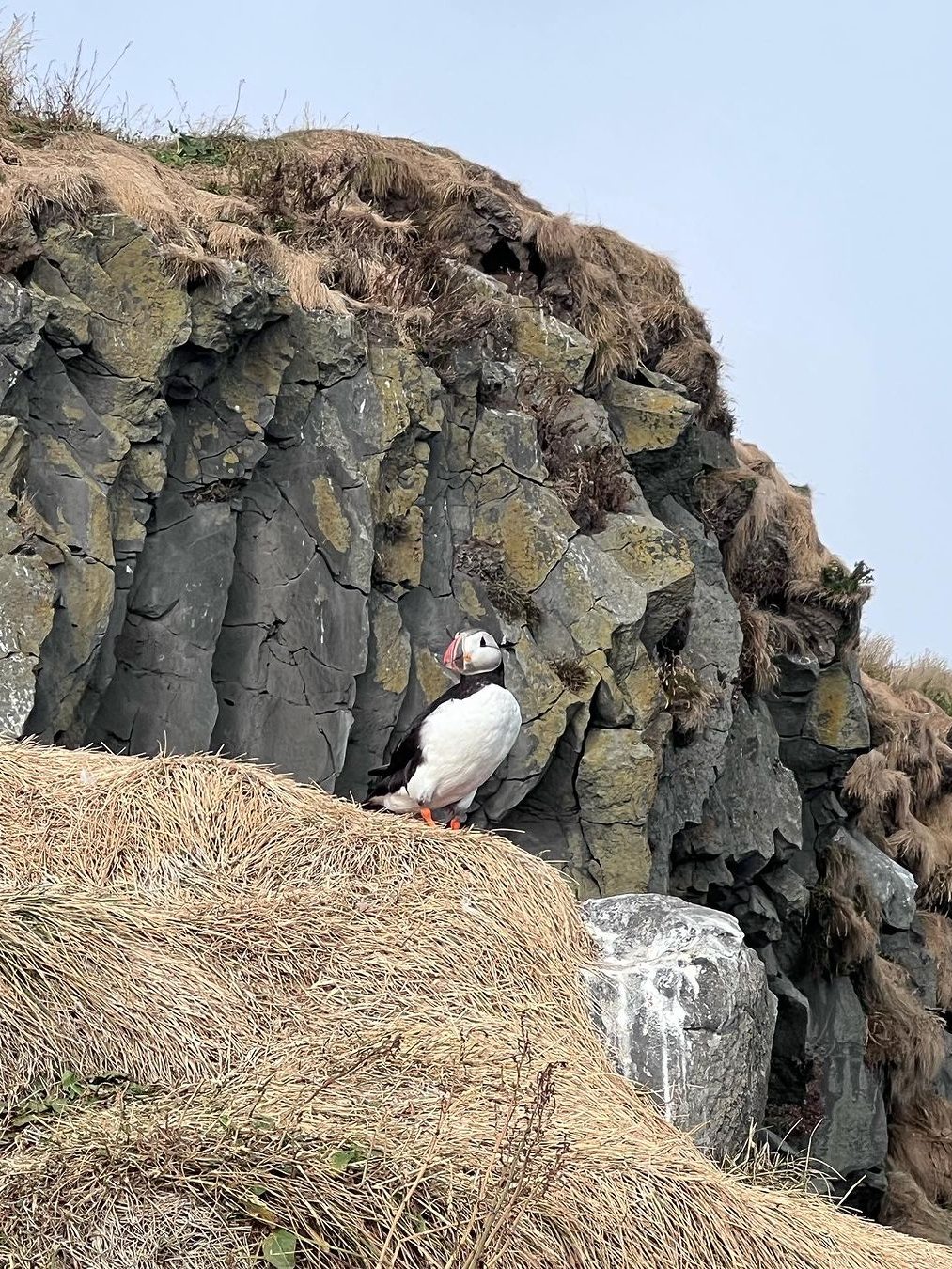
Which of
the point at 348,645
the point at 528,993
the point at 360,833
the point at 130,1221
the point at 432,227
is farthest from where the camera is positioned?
the point at 432,227

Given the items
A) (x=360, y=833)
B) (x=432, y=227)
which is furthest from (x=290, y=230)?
(x=360, y=833)

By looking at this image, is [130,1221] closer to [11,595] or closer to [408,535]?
[11,595]

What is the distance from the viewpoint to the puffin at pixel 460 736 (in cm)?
705

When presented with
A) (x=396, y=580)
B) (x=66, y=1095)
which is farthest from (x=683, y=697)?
(x=66, y=1095)

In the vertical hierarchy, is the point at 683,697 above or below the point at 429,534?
below

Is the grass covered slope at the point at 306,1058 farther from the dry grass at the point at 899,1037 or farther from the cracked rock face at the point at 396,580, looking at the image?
the dry grass at the point at 899,1037

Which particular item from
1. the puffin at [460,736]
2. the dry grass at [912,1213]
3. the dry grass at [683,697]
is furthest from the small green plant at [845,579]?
the puffin at [460,736]

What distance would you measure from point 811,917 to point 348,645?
6.32 meters

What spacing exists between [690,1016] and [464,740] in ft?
5.85

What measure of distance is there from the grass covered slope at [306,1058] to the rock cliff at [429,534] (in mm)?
1682

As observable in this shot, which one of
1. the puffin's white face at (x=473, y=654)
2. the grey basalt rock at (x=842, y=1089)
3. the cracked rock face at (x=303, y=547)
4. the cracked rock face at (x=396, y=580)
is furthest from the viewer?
the grey basalt rock at (x=842, y=1089)

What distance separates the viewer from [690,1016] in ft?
21.4

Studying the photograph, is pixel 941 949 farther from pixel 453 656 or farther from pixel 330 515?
pixel 453 656

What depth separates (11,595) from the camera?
7629mm
